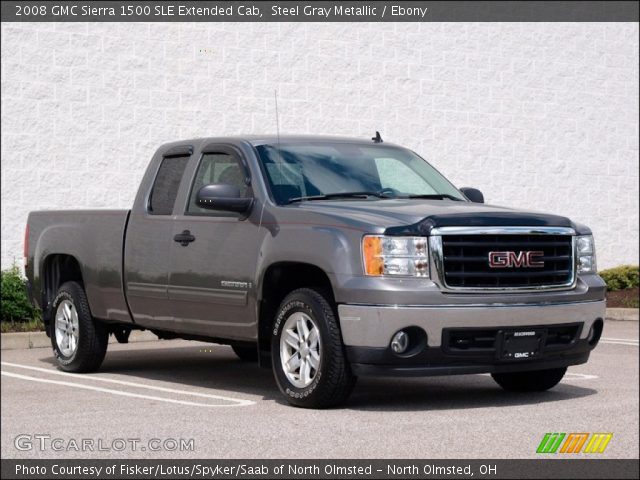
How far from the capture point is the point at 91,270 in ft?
37.1

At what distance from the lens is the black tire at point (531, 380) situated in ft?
32.0

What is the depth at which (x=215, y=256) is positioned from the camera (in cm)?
973

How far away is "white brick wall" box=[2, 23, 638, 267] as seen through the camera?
53.2ft

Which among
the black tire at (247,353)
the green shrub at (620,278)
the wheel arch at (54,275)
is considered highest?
the wheel arch at (54,275)

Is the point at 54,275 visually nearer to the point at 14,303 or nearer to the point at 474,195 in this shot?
the point at 14,303

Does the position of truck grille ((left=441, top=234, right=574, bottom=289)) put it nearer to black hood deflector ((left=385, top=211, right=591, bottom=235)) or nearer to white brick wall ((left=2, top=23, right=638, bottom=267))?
black hood deflector ((left=385, top=211, right=591, bottom=235))

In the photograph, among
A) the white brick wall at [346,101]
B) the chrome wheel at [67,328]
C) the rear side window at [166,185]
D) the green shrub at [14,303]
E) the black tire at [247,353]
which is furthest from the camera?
the white brick wall at [346,101]

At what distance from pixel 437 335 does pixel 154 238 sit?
3039 millimetres

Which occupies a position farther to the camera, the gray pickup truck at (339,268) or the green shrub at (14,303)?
the green shrub at (14,303)

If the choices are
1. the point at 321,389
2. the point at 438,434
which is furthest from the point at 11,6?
the point at 438,434

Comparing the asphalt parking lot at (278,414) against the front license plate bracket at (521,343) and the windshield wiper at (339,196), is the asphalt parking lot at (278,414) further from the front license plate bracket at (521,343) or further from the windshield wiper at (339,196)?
the windshield wiper at (339,196)

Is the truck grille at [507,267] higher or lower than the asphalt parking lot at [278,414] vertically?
higher

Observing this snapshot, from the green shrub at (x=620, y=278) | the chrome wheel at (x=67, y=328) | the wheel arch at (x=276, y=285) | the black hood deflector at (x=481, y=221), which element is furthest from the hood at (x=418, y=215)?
the green shrub at (x=620, y=278)

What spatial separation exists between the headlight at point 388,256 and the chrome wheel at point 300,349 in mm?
629
